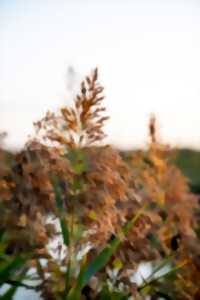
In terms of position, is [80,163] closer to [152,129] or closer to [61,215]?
[61,215]

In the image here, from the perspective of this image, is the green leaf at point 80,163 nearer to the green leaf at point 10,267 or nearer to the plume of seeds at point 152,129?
the green leaf at point 10,267

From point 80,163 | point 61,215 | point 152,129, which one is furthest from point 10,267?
point 152,129

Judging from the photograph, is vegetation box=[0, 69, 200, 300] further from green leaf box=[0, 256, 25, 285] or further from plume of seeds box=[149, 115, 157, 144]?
plume of seeds box=[149, 115, 157, 144]

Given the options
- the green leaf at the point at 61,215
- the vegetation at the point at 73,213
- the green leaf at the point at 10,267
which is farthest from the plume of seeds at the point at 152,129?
the green leaf at the point at 10,267

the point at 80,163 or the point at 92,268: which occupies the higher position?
the point at 80,163

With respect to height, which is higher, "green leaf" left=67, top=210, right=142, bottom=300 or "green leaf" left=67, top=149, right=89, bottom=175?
"green leaf" left=67, top=149, right=89, bottom=175

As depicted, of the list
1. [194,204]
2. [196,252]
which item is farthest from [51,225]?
[194,204]

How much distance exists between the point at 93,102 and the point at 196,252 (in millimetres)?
959

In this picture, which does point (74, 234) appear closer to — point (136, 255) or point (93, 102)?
point (136, 255)

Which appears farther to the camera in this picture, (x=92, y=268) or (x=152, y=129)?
(x=152, y=129)

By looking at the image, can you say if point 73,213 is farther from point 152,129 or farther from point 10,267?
point 152,129

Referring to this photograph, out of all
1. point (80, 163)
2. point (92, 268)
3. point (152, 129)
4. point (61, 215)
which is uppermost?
point (152, 129)

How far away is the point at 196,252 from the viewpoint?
9.20ft

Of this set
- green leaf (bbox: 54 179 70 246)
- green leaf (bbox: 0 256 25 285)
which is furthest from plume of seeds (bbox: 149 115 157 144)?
green leaf (bbox: 0 256 25 285)
